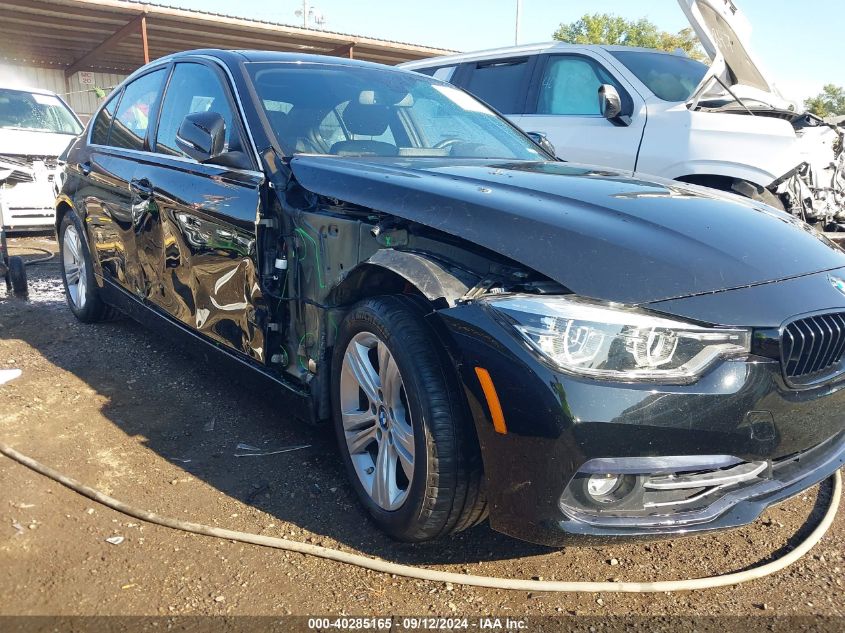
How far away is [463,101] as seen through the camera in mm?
3893

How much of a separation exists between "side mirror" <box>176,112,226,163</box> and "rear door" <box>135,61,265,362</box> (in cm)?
8

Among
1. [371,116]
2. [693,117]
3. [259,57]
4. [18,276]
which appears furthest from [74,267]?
[693,117]

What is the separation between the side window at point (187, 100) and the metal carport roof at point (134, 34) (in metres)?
12.4

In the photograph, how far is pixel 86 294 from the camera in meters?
4.89

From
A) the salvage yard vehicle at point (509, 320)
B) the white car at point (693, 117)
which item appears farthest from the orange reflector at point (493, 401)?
the white car at point (693, 117)

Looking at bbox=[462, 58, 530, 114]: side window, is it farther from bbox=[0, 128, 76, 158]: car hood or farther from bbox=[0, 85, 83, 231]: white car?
bbox=[0, 128, 76, 158]: car hood

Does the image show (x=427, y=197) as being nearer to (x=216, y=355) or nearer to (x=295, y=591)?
(x=295, y=591)

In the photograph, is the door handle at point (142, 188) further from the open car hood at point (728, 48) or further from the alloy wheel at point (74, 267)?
the open car hood at point (728, 48)

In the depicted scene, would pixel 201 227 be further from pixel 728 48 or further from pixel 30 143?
pixel 30 143

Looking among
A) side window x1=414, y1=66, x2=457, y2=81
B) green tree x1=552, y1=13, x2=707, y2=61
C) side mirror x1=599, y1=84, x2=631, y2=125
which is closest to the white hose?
side mirror x1=599, y1=84, x2=631, y2=125

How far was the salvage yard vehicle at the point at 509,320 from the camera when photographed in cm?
188

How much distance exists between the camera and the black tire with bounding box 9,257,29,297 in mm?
5725

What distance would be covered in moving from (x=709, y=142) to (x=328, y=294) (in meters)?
3.94

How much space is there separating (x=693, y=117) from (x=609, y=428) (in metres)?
4.40
